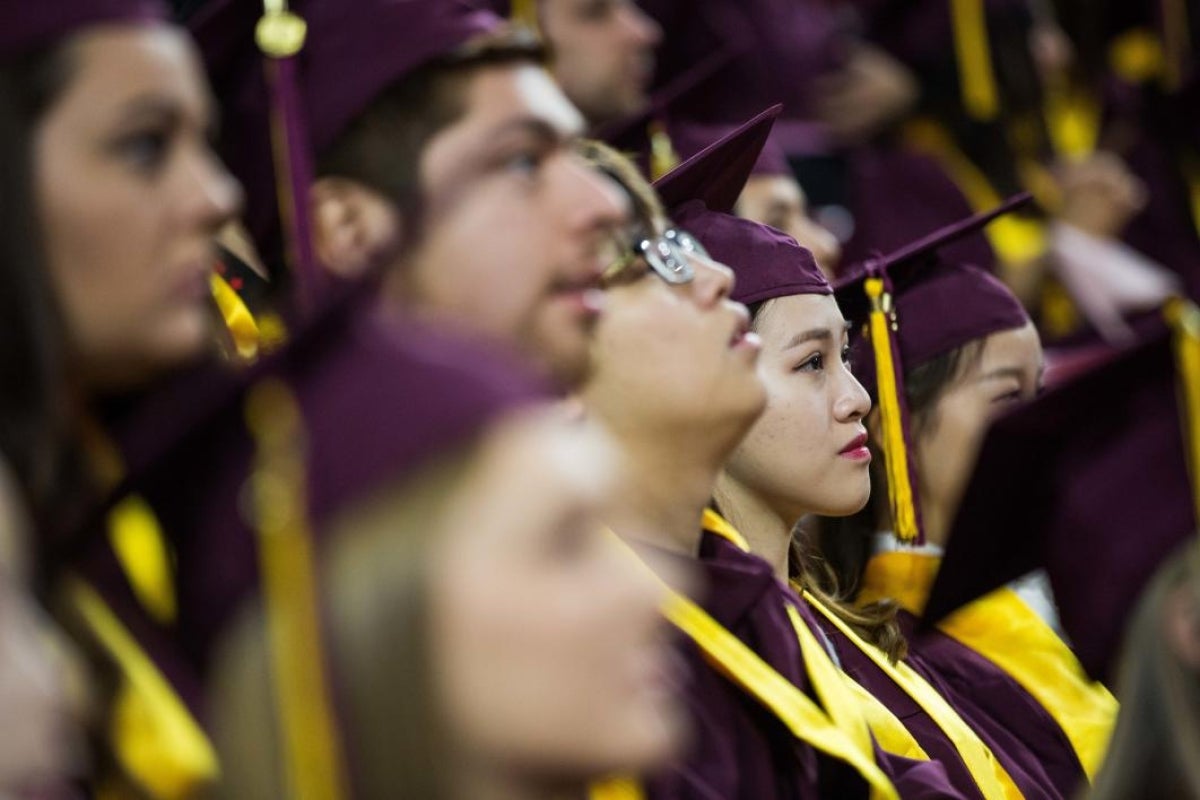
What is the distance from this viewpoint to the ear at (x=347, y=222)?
186 cm

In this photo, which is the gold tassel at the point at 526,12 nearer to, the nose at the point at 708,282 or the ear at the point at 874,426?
the ear at the point at 874,426

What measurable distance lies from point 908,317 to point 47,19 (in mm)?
1953

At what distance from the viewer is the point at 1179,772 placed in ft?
5.84

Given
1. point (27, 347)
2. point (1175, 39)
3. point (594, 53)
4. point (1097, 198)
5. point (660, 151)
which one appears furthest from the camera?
point (1175, 39)

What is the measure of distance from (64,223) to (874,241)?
11.0 feet

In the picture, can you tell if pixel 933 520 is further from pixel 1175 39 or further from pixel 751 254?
pixel 1175 39

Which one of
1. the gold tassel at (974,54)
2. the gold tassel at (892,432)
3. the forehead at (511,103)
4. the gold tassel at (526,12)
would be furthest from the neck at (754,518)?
the gold tassel at (974,54)

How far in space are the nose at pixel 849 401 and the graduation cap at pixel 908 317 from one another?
0.32 metres

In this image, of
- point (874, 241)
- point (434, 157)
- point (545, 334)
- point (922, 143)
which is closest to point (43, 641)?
point (545, 334)

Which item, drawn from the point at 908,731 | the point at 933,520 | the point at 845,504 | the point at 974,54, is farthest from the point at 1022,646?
the point at 974,54

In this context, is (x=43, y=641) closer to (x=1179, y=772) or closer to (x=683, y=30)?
(x=1179, y=772)

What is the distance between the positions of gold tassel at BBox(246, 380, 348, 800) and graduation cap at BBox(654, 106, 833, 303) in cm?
131

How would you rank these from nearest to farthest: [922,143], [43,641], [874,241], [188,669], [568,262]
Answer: [43,641], [188,669], [568,262], [874,241], [922,143]

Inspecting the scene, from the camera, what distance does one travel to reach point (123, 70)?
1577mm
